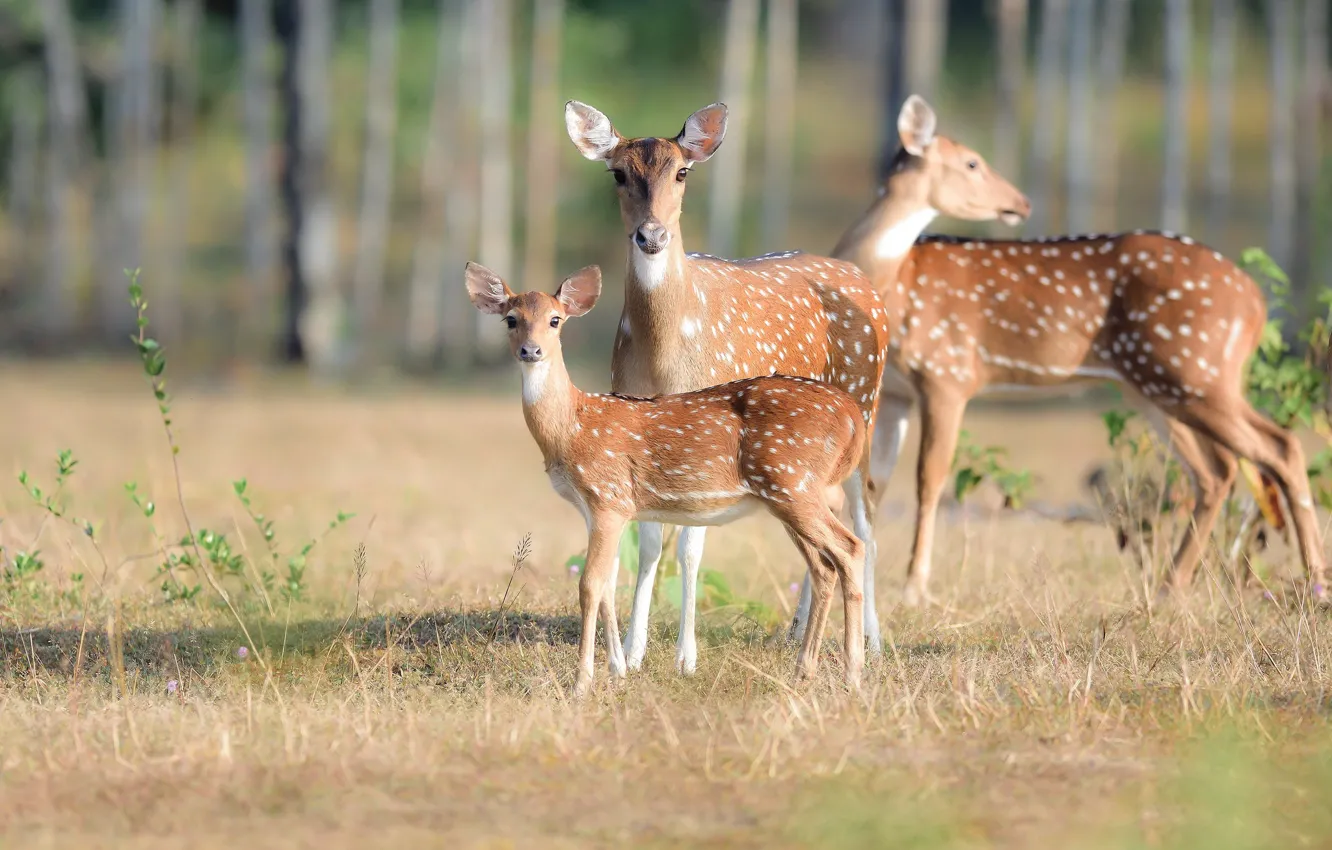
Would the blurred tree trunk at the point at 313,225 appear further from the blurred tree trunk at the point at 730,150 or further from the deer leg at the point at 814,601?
the deer leg at the point at 814,601

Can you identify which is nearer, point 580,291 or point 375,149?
point 580,291

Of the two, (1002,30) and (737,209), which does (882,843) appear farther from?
(737,209)

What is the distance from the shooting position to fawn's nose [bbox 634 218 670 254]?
6.70 metres

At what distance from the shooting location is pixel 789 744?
218 inches

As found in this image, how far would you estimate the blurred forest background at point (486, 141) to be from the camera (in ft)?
91.7

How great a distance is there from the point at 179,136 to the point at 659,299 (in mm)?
34592

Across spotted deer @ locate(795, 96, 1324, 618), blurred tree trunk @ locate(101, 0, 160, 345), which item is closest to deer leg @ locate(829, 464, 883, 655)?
spotted deer @ locate(795, 96, 1324, 618)

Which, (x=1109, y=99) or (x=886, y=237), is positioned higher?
(x=1109, y=99)

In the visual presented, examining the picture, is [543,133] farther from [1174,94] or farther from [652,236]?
[652,236]

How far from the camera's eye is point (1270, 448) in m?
8.63

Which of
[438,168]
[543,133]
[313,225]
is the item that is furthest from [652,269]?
[438,168]

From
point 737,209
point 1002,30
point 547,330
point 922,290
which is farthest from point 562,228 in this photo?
point 547,330

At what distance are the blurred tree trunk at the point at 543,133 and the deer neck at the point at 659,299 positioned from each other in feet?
77.1

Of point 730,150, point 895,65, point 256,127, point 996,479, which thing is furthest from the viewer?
point 730,150
